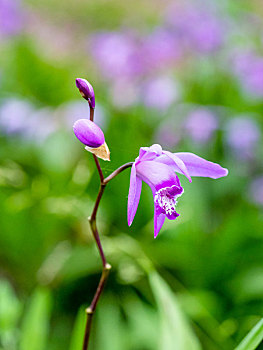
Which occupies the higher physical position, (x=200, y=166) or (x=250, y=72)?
(x=200, y=166)

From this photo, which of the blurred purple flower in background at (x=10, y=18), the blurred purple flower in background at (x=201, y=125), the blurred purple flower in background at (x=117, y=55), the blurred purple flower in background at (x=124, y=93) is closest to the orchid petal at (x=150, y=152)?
the blurred purple flower in background at (x=201, y=125)

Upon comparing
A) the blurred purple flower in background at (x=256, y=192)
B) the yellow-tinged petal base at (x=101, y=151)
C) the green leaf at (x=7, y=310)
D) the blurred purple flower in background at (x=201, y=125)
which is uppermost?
the yellow-tinged petal base at (x=101, y=151)

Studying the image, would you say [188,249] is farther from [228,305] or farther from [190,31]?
[190,31]

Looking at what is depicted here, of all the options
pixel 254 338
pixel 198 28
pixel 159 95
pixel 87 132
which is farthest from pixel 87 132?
pixel 198 28

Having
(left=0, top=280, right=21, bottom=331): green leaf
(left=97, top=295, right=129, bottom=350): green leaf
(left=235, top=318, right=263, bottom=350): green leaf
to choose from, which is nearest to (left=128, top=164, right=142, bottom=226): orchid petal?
(left=235, top=318, right=263, bottom=350): green leaf

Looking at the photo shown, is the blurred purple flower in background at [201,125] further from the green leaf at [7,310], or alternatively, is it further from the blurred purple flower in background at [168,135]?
the green leaf at [7,310]

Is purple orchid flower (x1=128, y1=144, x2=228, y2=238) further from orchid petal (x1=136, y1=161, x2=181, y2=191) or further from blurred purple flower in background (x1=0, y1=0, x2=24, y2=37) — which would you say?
blurred purple flower in background (x1=0, y1=0, x2=24, y2=37)

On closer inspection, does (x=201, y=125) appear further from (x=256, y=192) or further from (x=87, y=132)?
(x=87, y=132)
